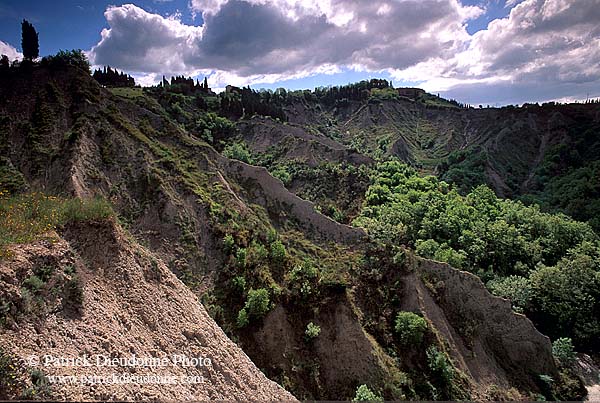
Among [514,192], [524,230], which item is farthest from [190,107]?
[514,192]

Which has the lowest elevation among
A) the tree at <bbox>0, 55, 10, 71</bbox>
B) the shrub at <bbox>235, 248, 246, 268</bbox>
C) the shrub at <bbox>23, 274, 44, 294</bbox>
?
the shrub at <bbox>235, 248, 246, 268</bbox>

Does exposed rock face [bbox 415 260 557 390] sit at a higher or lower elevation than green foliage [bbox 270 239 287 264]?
lower

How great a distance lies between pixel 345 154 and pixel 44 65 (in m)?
44.4

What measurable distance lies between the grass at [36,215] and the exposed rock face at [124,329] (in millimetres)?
492

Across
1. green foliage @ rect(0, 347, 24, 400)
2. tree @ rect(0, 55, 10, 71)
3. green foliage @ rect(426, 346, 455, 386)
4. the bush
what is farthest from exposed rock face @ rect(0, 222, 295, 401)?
tree @ rect(0, 55, 10, 71)

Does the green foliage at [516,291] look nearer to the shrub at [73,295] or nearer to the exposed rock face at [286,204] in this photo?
the exposed rock face at [286,204]

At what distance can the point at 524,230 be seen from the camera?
1821 inches

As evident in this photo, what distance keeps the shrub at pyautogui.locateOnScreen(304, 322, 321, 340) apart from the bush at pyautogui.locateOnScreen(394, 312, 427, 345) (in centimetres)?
643

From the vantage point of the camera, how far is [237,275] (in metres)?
26.6

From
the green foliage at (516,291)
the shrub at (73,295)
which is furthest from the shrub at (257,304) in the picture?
the green foliage at (516,291)

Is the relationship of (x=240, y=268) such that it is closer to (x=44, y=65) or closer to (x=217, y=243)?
(x=217, y=243)

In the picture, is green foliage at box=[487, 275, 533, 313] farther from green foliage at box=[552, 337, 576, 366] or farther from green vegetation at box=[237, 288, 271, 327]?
green vegetation at box=[237, 288, 271, 327]

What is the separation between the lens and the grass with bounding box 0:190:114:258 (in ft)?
42.8

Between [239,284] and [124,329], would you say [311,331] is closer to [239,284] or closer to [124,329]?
[239,284]
